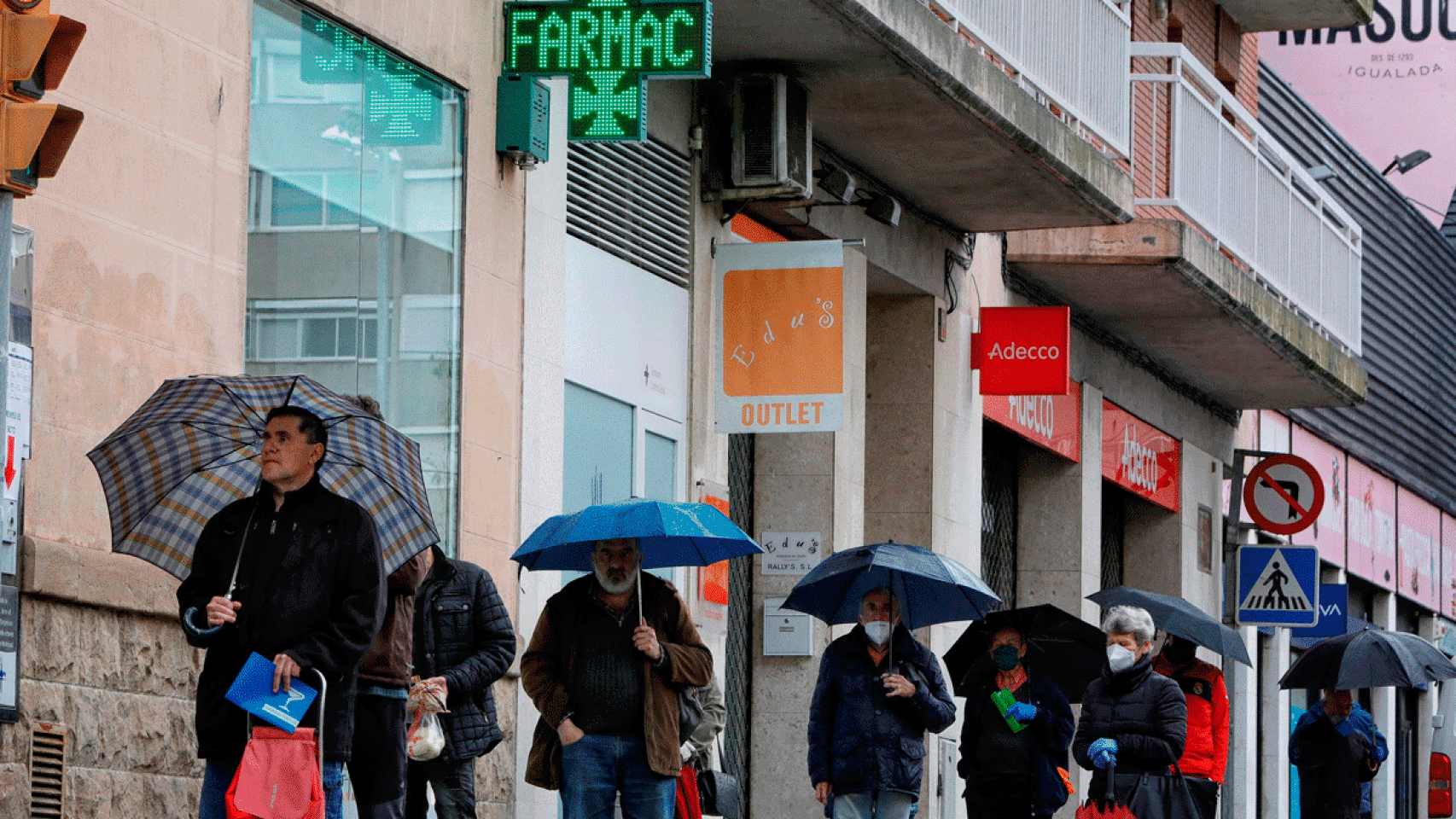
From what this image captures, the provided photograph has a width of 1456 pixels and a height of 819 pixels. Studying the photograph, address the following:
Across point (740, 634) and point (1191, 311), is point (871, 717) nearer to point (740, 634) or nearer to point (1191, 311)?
point (740, 634)

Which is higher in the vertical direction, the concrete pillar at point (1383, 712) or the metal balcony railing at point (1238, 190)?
the metal balcony railing at point (1238, 190)

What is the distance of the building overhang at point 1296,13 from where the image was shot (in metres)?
25.8

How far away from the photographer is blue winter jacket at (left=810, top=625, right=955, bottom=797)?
433 inches

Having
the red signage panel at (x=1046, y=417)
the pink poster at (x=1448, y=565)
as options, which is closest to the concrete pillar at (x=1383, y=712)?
the pink poster at (x=1448, y=565)

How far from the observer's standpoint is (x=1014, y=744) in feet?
39.4

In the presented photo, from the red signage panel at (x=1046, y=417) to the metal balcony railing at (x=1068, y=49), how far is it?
8.74ft

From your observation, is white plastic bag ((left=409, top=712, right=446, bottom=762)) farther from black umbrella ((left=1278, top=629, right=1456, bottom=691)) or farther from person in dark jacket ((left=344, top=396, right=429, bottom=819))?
black umbrella ((left=1278, top=629, right=1456, bottom=691))

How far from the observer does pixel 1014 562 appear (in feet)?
69.4

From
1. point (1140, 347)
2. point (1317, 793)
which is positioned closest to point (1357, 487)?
point (1140, 347)

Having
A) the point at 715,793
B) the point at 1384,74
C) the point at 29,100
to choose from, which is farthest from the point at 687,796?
the point at 1384,74

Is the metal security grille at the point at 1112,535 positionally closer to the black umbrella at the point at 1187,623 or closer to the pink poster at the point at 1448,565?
the black umbrella at the point at 1187,623

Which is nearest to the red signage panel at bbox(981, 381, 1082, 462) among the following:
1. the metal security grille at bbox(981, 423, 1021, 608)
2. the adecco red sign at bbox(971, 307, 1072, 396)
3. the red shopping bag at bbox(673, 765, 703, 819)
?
the metal security grille at bbox(981, 423, 1021, 608)

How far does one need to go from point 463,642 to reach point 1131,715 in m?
3.33

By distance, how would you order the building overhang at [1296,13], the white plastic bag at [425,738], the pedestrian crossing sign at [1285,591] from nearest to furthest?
1. the white plastic bag at [425,738]
2. the pedestrian crossing sign at [1285,591]
3. the building overhang at [1296,13]
